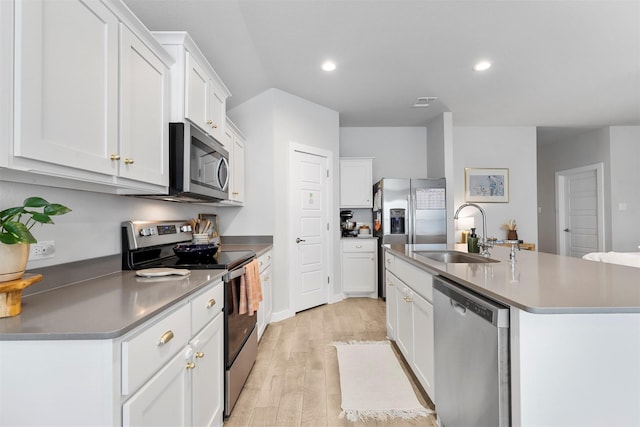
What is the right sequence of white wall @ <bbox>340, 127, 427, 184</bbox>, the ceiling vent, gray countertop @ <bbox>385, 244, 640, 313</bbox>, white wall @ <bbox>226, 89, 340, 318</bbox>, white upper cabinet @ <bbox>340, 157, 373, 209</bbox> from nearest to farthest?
gray countertop @ <bbox>385, 244, 640, 313</bbox>
white wall @ <bbox>226, 89, 340, 318</bbox>
the ceiling vent
white upper cabinet @ <bbox>340, 157, 373, 209</bbox>
white wall @ <bbox>340, 127, 427, 184</bbox>

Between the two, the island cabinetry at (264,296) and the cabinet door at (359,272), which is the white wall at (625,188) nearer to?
the cabinet door at (359,272)

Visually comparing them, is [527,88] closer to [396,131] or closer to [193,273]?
Result: [396,131]

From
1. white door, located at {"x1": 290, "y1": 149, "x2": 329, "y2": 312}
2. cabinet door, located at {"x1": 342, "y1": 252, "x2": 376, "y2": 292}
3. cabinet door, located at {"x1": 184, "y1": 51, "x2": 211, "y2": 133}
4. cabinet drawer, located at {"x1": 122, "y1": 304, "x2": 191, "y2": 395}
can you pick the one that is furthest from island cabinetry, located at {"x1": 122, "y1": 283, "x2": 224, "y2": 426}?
cabinet door, located at {"x1": 342, "y1": 252, "x2": 376, "y2": 292}

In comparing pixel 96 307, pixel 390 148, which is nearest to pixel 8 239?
pixel 96 307

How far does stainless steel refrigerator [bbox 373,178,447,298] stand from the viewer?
4.34m

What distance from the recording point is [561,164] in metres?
6.36

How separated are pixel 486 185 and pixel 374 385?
14.6ft

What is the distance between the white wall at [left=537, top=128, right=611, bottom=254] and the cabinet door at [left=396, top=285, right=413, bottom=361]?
5.31 metres

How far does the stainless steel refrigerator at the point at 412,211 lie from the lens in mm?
4344

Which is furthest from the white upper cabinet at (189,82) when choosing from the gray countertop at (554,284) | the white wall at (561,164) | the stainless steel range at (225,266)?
the white wall at (561,164)

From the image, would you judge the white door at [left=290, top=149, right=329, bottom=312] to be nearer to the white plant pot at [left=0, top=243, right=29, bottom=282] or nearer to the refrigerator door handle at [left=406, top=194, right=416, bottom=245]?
the refrigerator door handle at [left=406, top=194, right=416, bottom=245]

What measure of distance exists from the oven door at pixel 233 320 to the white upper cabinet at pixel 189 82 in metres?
0.96

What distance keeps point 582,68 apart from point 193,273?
14.0ft

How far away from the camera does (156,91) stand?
61.4 inches
